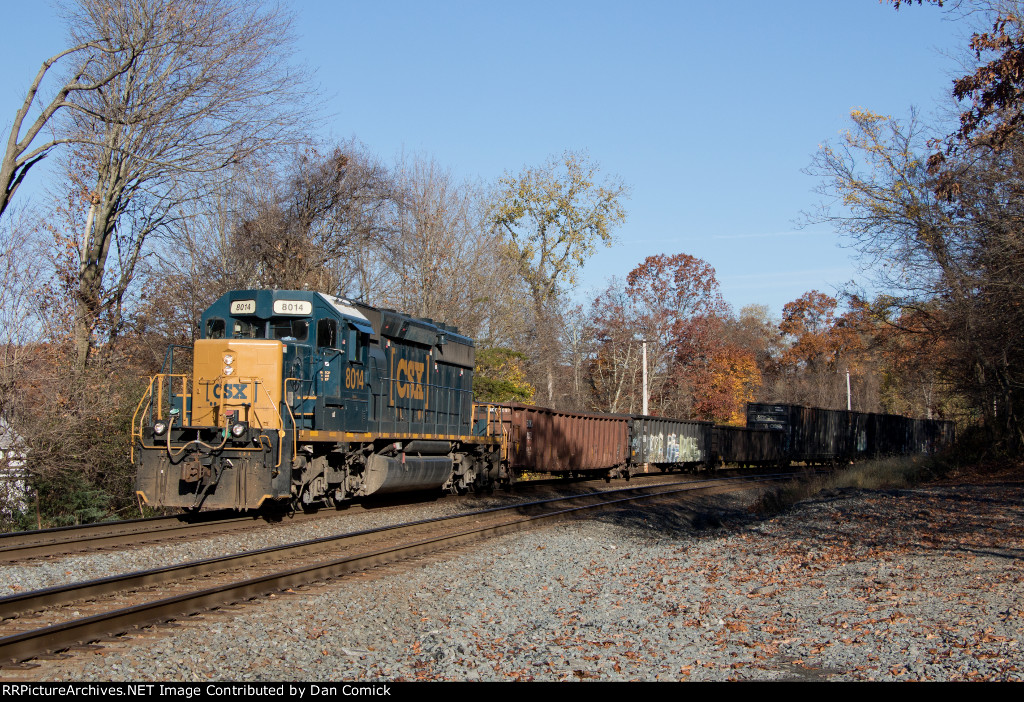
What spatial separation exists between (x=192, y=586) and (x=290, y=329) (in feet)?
20.0

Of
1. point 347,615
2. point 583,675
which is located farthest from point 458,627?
point 583,675

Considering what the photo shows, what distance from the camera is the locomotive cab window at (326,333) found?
14.4m

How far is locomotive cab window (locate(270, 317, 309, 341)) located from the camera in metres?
14.3

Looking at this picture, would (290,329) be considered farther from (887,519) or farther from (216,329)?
(887,519)

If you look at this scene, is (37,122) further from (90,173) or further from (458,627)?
(458,627)

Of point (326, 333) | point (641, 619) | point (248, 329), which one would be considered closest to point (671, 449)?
point (326, 333)

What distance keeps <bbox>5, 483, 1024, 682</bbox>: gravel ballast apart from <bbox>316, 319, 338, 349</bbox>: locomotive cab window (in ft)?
14.7

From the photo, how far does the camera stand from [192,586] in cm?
A: 902

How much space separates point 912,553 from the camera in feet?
36.6

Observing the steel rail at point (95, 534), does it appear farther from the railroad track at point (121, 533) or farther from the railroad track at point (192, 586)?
the railroad track at point (192, 586)

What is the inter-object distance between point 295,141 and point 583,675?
1930 cm

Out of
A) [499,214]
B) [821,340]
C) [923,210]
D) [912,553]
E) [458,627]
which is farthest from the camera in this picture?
[821,340]

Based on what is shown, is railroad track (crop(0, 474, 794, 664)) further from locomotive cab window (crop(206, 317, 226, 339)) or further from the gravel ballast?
locomotive cab window (crop(206, 317, 226, 339))

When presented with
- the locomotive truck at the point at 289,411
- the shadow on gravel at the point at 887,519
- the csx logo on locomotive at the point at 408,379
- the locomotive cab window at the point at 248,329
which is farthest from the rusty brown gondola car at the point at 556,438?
the locomotive cab window at the point at 248,329
